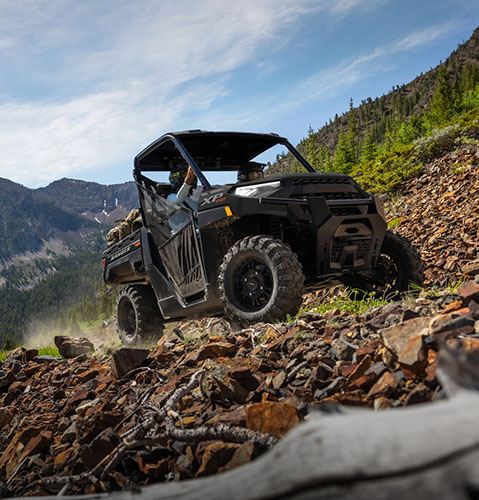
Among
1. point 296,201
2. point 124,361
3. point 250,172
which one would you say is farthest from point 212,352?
point 250,172

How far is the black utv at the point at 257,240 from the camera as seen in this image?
452cm

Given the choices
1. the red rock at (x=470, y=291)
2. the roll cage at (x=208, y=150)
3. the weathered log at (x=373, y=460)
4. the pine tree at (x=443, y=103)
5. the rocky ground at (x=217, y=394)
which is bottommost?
the rocky ground at (x=217, y=394)

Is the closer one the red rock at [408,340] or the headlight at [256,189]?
the red rock at [408,340]

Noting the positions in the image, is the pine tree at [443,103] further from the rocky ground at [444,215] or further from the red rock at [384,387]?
the red rock at [384,387]

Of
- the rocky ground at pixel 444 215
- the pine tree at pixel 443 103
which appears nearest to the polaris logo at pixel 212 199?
the rocky ground at pixel 444 215

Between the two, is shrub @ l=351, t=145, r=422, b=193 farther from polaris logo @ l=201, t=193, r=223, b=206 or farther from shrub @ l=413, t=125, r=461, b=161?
polaris logo @ l=201, t=193, r=223, b=206

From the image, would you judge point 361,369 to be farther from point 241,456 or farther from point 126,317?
point 126,317

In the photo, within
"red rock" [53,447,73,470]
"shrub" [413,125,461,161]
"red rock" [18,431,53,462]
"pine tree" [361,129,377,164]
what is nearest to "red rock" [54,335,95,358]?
"red rock" [18,431,53,462]

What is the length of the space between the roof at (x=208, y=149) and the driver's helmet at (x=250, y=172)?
296 millimetres

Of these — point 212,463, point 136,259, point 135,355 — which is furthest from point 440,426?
point 136,259

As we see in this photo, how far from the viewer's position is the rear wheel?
23.2 feet

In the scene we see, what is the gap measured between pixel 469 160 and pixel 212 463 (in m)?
10.4

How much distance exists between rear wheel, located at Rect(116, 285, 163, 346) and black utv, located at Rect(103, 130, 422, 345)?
2.14ft

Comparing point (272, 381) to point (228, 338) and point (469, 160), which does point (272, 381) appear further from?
point (469, 160)
